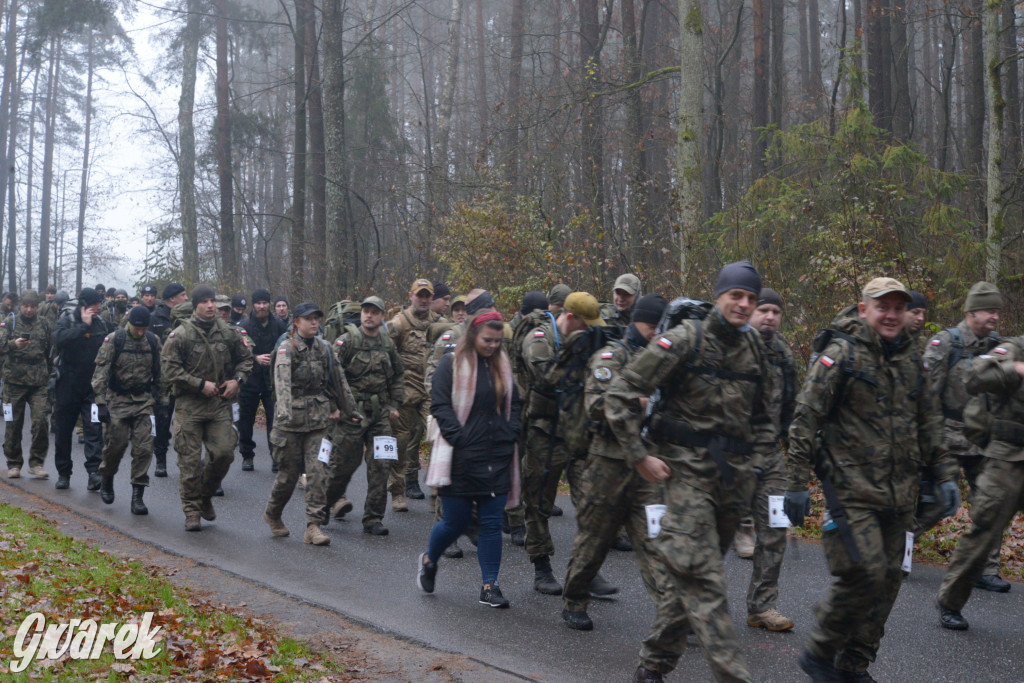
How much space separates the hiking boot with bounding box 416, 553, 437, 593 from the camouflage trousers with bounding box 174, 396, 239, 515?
10.7 ft

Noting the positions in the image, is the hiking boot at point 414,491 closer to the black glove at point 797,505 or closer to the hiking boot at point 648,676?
the hiking boot at point 648,676

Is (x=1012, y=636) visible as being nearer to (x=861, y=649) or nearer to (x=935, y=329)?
(x=861, y=649)

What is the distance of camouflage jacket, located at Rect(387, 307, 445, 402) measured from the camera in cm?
Result: 1102

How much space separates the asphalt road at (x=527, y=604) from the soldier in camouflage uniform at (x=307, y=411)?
15.5 inches

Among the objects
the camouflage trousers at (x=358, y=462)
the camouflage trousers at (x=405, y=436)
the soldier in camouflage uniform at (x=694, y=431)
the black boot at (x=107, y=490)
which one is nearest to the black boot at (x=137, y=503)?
the black boot at (x=107, y=490)

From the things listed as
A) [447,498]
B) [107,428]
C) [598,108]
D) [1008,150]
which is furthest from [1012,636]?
[598,108]

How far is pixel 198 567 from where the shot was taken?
28.0 feet

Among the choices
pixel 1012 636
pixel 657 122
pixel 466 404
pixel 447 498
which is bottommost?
pixel 1012 636

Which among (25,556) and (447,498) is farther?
(25,556)

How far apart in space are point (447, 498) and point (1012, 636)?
3.88 meters

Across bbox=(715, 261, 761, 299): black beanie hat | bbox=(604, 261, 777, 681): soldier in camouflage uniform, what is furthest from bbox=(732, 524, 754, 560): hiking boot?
bbox=(715, 261, 761, 299): black beanie hat

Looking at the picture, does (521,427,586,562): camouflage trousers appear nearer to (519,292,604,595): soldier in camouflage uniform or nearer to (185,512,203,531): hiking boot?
(519,292,604,595): soldier in camouflage uniform

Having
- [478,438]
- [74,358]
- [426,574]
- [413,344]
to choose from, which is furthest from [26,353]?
[478,438]

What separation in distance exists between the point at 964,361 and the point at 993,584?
180 cm
